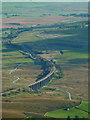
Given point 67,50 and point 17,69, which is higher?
point 67,50

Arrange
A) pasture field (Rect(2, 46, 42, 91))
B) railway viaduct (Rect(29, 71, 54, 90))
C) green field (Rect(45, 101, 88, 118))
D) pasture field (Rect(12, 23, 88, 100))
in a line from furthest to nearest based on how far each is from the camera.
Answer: pasture field (Rect(2, 46, 42, 91)), pasture field (Rect(12, 23, 88, 100)), railway viaduct (Rect(29, 71, 54, 90)), green field (Rect(45, 101, 88, 118))

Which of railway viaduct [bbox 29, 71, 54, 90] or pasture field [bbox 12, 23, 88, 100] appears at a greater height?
pasture field [bbox 12, 23, 88, 100]

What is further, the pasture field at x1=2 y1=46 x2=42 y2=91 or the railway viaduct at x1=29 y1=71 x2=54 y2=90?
the pasture field at x1=2 y1=46 x2=42 y2=91

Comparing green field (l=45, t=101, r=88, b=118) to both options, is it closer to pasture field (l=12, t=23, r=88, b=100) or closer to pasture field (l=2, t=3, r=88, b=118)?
pasture field (l=2, t=3, r=88, b=118)

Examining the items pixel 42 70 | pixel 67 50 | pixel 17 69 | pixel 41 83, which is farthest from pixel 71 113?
pixel 67 50

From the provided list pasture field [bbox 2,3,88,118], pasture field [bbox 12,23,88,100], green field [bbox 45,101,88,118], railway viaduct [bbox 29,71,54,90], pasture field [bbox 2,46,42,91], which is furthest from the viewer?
pasture field [bbox 2,46,42,91]

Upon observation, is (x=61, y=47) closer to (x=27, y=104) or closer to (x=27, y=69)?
(x=27, y=69)

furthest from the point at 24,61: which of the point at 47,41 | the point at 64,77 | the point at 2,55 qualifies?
the point at 47,41

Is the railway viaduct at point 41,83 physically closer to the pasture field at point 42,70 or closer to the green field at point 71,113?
the pasture field at point 42,70

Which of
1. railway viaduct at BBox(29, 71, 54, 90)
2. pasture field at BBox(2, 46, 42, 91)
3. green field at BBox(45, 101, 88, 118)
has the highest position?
pasture field at BBox(2, 46, 42, 91)

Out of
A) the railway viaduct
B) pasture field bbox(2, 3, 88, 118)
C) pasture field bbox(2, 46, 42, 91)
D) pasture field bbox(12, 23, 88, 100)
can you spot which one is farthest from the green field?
pasture field bbox(2, 46, 42, 91)

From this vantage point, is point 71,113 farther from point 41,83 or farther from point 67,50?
point 67,50
